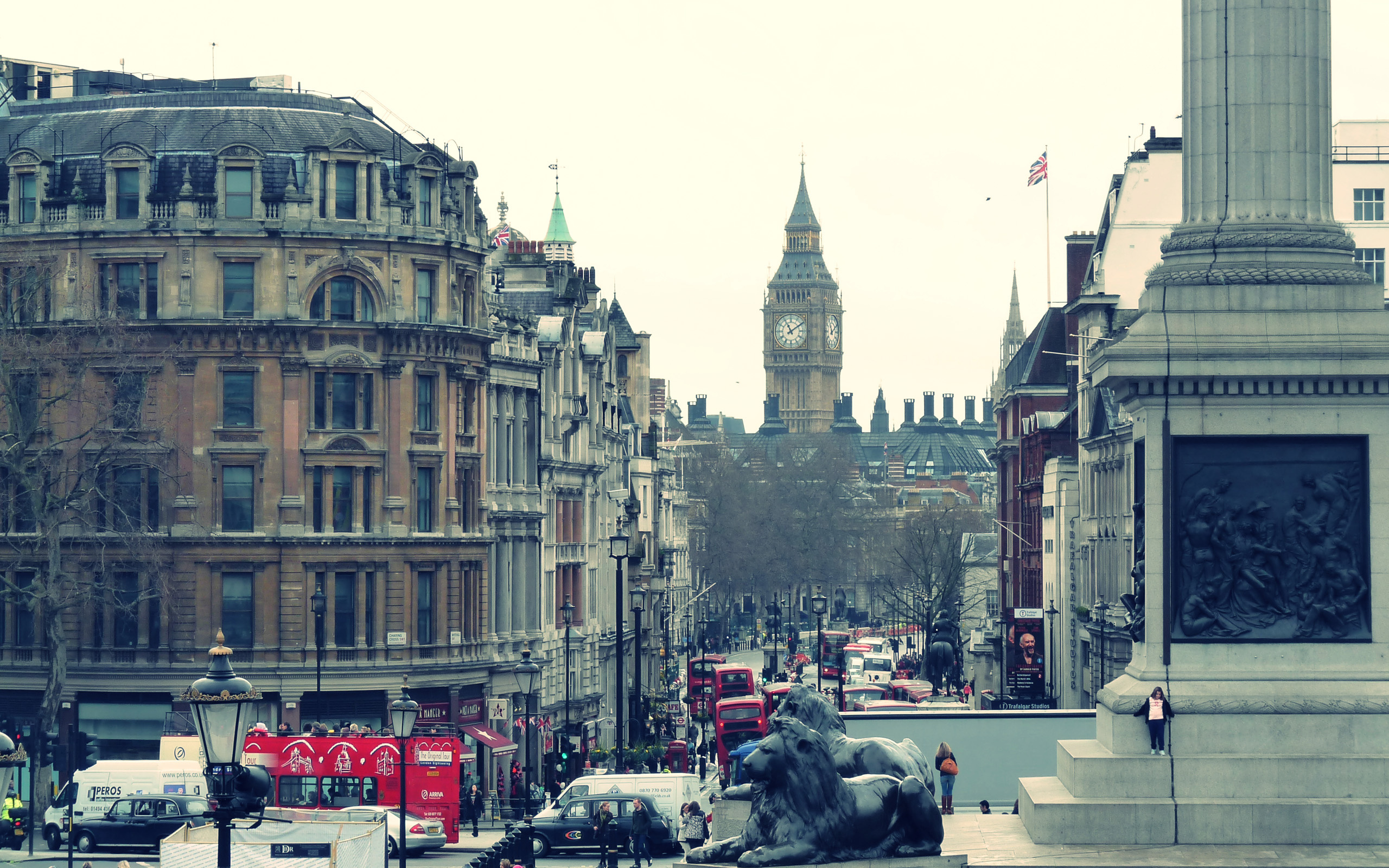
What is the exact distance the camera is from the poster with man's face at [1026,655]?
86.1 m

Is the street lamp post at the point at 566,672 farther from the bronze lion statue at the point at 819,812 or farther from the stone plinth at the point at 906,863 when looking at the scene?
the stone plinth at the point at 906,863

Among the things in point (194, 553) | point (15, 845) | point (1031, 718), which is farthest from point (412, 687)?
point (1031, 718)

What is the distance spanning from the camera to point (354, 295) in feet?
213

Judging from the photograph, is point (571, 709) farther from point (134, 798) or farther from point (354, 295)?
point (134, 798)

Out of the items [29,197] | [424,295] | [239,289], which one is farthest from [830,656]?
[29,197]

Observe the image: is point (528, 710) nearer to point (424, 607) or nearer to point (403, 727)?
point (424, 607)

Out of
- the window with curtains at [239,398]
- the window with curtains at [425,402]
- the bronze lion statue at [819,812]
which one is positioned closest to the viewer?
the bronze lion statue at [819,812]

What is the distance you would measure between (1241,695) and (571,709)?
5097 cm

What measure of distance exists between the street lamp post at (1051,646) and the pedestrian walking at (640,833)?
44.0m

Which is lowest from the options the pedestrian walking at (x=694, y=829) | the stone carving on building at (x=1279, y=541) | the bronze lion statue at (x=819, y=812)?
the pedestrian walking at (x=694, y=829)

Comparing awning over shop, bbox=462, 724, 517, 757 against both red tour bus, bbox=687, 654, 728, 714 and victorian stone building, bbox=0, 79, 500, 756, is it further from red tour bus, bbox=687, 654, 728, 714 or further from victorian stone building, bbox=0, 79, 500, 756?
red tour bus, bbox=687, 654, 728, 714

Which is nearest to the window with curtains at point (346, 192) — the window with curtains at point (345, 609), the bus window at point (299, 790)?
the window with curtains at point (345, 609)

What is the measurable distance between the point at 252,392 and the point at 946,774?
31.1m

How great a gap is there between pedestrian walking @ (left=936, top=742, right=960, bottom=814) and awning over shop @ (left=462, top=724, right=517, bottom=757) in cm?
2727
